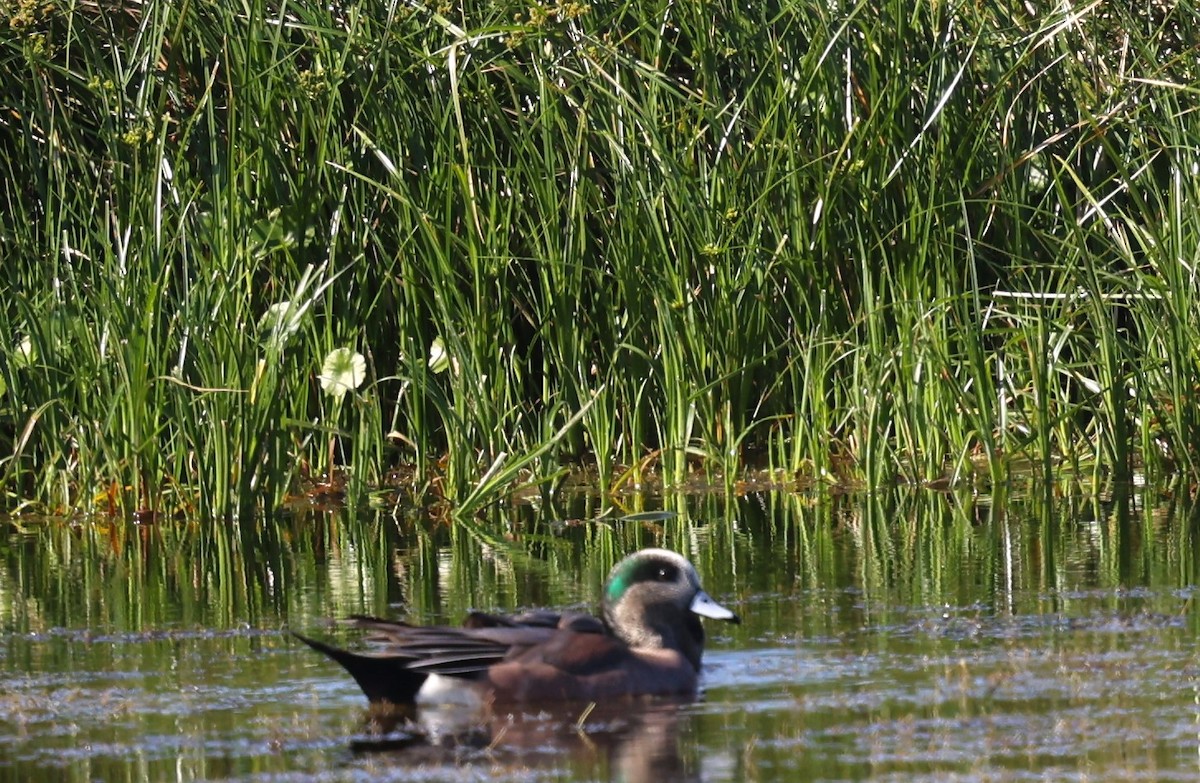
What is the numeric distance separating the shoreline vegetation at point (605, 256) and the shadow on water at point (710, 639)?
0.35 meters

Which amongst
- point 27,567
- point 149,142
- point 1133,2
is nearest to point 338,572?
point 27,567

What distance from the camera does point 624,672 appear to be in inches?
192

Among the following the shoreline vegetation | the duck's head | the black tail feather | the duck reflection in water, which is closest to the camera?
the duck reflection in water

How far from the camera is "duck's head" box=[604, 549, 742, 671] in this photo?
5105 millimetres

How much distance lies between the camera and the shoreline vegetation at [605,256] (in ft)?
25.5

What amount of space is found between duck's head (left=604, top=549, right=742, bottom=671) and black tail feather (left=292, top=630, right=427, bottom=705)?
2.02ft

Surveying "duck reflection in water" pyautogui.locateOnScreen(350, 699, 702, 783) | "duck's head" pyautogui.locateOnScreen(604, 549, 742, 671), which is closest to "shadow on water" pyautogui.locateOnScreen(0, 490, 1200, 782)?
"duck reflection in water" pyautogui.locateOnScreen(350, 699, 702, 783)

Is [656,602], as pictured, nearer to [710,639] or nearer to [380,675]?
[710,639]

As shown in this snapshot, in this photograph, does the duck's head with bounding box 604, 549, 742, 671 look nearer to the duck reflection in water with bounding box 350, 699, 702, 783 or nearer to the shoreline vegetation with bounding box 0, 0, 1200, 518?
the duck reflection in water with bounding box 350, 699, 702, 783

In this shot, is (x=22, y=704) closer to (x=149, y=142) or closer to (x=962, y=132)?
(x=149, y=142)

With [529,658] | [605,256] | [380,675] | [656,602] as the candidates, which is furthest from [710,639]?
[605,256]

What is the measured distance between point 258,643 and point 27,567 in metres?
1.85

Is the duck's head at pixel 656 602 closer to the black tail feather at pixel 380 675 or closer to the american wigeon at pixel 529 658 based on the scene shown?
the american wigeon at pixel 529 658

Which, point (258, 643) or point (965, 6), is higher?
point (965, 6)
